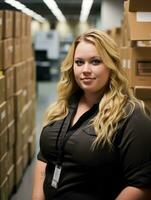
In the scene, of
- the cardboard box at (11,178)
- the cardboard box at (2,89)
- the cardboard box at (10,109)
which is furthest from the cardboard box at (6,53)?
the cardboard box at (11,178)

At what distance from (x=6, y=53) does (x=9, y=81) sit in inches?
10.3

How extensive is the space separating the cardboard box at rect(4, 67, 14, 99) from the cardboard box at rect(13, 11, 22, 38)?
0.43m

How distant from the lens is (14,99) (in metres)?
3.82

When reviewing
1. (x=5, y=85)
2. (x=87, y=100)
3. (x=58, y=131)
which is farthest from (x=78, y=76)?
(x=5, y=85)

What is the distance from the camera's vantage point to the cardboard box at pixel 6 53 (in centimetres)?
329

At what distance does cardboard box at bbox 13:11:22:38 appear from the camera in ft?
12.6

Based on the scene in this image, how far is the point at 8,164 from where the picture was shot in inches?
140

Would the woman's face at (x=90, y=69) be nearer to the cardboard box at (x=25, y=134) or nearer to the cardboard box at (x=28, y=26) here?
the cardboard box at (x=25, y=134)

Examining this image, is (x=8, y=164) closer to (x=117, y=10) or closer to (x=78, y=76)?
(x=78, y=76)

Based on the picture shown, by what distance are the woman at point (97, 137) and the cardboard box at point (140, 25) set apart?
1.65 feet

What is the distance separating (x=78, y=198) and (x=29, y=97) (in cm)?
334

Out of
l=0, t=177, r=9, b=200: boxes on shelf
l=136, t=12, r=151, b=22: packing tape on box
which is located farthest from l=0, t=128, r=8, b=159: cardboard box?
l=136, t=12, r=151, b=22: packing tape on box

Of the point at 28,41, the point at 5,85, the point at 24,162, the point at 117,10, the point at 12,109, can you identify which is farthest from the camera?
the point at 117,10

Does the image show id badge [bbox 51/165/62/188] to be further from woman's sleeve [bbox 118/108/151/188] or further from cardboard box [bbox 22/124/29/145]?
cardboard box [bbox 22/124/29/145]
